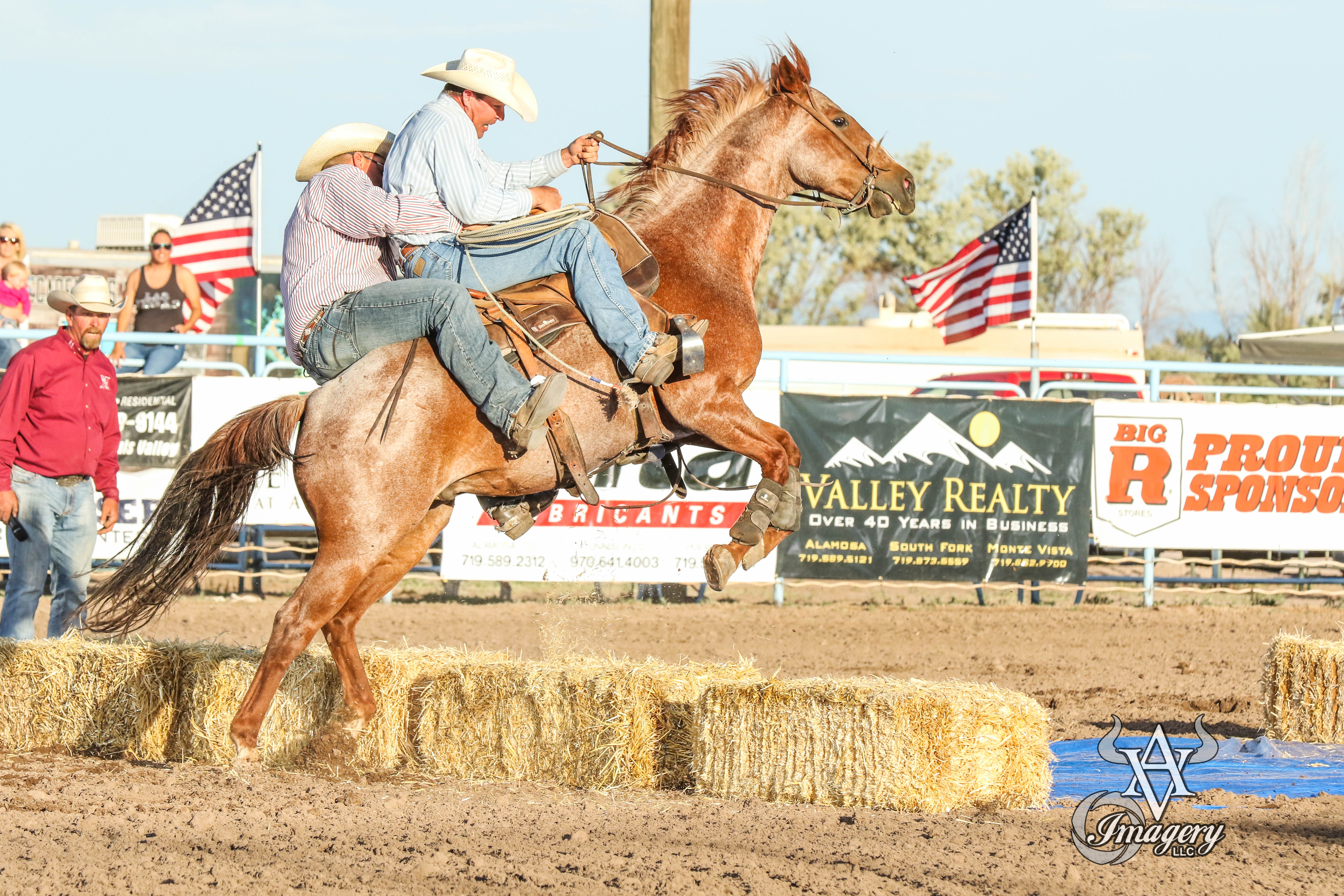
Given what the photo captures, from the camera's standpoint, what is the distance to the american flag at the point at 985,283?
52.9 ft

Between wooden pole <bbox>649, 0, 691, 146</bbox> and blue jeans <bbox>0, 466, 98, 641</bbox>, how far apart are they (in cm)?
525

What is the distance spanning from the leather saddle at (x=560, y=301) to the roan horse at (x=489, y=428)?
9 cm

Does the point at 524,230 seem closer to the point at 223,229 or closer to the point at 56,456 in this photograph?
the point at 56,456

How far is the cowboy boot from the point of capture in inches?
213

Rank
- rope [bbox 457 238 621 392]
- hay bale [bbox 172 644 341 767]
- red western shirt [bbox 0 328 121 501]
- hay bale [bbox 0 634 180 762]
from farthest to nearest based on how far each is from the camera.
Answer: red western shirt [bbox 0 328 121 501] → hay bale [bbox 0 634 180 762] → hay bale [bbox 172 644 341 767] → rope [bbox 457 238 621 392]

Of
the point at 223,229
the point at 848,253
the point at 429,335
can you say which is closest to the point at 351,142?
the point at 429,335

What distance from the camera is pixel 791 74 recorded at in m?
→ 6.48

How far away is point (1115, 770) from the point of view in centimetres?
593

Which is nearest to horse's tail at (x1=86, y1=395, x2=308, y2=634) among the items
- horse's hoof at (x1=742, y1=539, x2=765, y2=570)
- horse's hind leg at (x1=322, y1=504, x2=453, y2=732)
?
horse's hind leg at (x1=322, y1=504, x2=453, y2=732)

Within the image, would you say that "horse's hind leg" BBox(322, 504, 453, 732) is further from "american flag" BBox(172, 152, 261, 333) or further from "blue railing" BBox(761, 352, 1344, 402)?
"american flag" BBox(172, 152, 261, 333)

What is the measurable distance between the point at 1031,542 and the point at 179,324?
808 centimetres

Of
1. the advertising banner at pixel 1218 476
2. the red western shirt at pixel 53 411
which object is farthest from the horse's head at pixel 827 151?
the advertising banner at pixel 1218 476

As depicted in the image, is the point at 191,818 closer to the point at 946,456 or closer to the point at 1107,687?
the point at 1107,687

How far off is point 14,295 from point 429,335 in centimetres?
858
